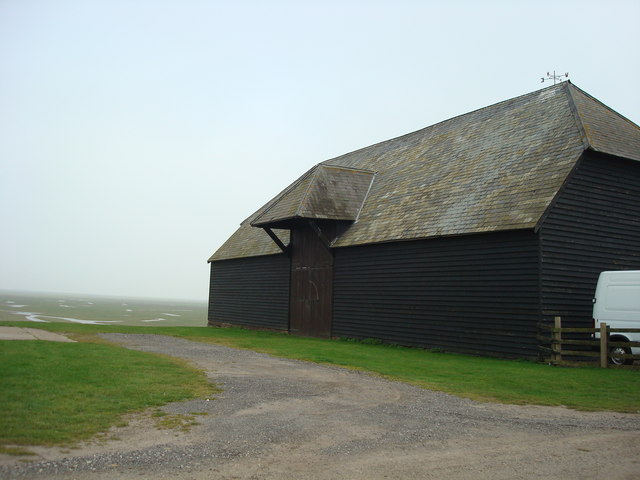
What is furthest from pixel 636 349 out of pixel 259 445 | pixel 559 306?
pixel 259 445

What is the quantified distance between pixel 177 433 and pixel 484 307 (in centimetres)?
1313

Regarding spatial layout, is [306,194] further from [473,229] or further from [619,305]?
[619,305]

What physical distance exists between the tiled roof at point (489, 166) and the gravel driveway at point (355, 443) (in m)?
9.08

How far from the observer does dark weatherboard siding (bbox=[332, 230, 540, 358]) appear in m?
17.0

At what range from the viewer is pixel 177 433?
7035mm

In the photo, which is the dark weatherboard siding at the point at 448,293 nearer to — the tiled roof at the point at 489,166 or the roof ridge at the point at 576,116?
the tiled roof at the point at 489,166

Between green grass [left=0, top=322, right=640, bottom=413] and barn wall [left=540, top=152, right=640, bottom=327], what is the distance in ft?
8.35

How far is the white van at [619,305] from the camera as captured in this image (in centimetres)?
1516

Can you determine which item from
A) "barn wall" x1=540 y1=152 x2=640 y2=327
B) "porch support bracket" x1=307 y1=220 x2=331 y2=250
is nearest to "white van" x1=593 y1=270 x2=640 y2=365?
"barn wall" x1=540 y1=152 x2=640 y2=327

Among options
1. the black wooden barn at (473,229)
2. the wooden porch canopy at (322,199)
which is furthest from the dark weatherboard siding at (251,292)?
the wooden porch canopy at (322,199)

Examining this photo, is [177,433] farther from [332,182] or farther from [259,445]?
[332,182]

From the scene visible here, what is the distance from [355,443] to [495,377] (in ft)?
23.8

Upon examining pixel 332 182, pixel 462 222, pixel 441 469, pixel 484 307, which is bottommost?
pixel 441 469

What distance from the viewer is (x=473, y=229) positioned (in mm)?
18203
